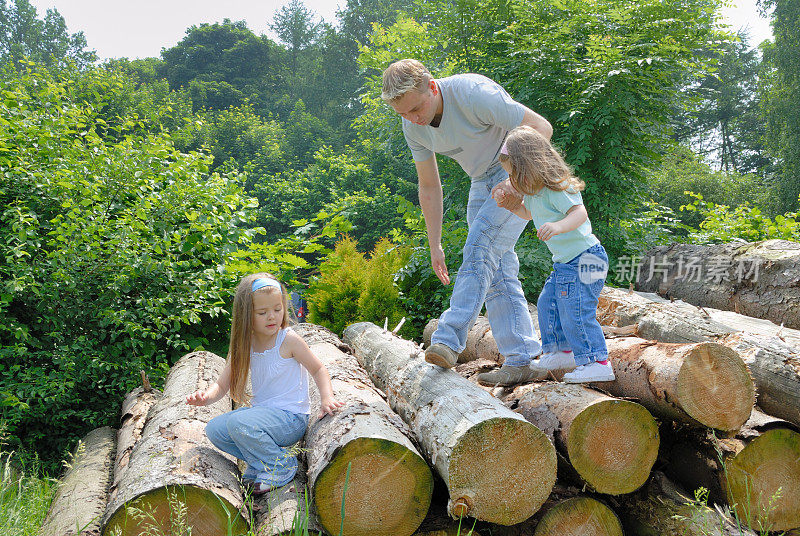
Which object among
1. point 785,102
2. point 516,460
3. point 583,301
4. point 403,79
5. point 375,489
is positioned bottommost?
point 375,489

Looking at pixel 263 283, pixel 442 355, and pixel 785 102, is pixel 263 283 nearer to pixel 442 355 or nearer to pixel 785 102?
pixel 442 355

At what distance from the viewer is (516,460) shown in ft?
7.17

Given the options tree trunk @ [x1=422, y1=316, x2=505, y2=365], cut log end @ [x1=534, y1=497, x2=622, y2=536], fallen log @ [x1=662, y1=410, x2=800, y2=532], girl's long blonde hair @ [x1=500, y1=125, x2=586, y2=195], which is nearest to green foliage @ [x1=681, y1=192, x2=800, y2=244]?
tree trunk @ [x1=422, y1=316, x2=505, y2=365]

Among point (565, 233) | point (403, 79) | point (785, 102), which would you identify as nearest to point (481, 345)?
point (565, 233)

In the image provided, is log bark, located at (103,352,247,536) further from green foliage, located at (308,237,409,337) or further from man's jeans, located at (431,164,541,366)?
green foliage, located at (308,237,409,337)

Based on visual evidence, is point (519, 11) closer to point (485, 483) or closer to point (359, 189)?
point (485, 483)

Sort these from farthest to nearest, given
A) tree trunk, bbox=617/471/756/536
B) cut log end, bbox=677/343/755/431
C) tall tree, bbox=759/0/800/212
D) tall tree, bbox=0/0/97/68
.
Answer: tall tree, bbox=0/0/97/68, tall tree, bbox=759/0/800/212, cut log end, bbox=677/343/755/431, tree trunk, bbox=617/471/756/536

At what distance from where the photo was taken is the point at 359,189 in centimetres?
2238

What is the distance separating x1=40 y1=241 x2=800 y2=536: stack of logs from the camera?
2160 mm

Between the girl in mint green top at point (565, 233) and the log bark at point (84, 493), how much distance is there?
97.0 inches

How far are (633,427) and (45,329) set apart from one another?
14.6ft

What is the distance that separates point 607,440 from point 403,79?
201 centimetres

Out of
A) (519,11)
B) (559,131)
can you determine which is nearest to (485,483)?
(559,131)

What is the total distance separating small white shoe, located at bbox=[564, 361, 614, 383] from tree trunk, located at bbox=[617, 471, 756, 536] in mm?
523
